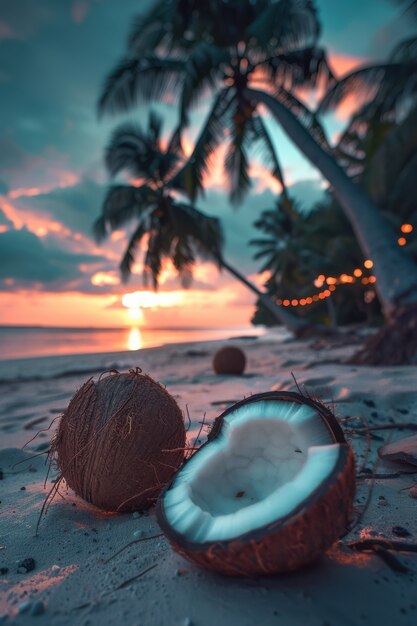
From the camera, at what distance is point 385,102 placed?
8797 mm

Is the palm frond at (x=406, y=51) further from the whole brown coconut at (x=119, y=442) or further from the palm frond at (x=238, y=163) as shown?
the whole brown coconut at (x=119, y=442)

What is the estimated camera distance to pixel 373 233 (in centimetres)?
569

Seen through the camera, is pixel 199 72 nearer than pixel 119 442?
No

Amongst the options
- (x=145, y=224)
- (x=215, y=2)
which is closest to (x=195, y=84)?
(x=215, y=2)

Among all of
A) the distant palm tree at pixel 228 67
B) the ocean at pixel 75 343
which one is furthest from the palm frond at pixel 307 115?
the ocean at pixel 75 343

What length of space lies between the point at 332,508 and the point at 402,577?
1.31 feet

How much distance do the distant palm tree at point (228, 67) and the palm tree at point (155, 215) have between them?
4559mm

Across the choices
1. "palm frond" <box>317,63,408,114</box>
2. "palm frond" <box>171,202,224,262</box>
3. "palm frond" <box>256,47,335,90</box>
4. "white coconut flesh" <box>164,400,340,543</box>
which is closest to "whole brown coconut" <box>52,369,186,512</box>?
"white coconut flesh" <box>164,400,340,543</box>

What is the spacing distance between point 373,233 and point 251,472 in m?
5.25

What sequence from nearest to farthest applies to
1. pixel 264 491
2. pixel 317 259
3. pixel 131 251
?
pixel 264 491 → pixel 131 251 → pixel 317 259

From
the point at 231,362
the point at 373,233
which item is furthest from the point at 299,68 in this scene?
Answer: the point at 231,362

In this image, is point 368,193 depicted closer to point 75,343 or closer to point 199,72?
point 199,72

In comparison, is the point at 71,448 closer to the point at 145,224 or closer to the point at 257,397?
the point at 257,397

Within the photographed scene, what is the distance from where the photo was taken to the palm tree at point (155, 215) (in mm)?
14695
